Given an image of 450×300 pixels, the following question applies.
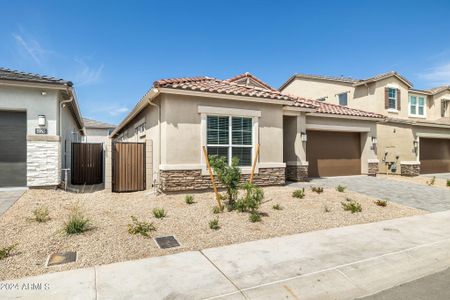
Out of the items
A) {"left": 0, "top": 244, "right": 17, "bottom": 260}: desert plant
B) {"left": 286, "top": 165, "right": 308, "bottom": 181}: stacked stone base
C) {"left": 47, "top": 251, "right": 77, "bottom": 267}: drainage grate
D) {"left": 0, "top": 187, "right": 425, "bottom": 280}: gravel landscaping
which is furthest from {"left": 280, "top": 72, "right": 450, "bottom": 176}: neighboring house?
{"left": 0, "top": 244, "right": 17, "bottom": 260}: desert plant

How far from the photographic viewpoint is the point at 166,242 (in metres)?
5.51

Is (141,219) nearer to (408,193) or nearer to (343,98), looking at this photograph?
(408,193)

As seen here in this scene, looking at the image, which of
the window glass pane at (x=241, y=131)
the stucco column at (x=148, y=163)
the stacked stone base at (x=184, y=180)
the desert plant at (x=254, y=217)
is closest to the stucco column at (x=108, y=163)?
the stucco column at (x=148, y=163)

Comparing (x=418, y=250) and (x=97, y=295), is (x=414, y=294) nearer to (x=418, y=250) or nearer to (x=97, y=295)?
(x=418, y=250)

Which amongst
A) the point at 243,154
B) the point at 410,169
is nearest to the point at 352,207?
the point at 243,154

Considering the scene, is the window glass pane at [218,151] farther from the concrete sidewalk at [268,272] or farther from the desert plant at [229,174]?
the concrete sidewalk at [268,272]

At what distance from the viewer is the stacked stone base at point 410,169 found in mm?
17453

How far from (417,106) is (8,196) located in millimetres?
27966

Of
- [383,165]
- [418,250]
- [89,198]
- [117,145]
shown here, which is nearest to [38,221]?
[89,198]

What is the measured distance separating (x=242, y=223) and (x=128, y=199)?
4.66 meters

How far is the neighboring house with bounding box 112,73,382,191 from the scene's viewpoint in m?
9.47

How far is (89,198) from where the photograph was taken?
363 inches

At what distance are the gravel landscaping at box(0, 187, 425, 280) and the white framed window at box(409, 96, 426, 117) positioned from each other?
16592 millimetres

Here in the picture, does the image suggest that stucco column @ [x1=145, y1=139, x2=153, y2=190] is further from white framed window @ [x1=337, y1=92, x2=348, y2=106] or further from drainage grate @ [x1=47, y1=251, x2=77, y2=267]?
white framed window @ [x1=337, y1=92, x2=348, y2=106]
